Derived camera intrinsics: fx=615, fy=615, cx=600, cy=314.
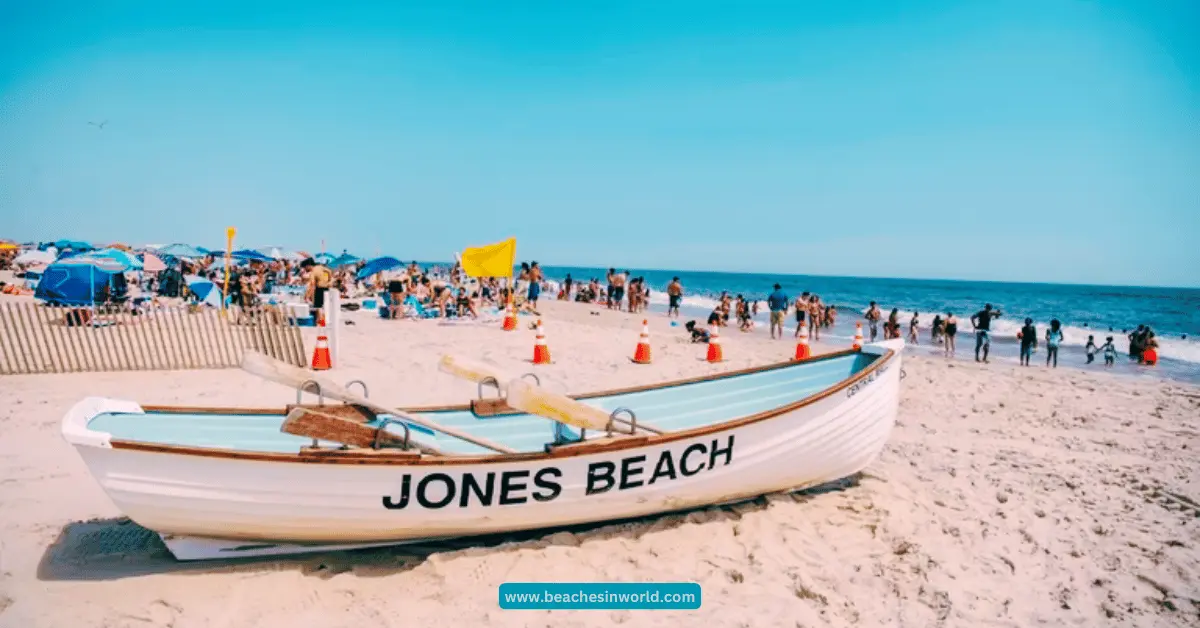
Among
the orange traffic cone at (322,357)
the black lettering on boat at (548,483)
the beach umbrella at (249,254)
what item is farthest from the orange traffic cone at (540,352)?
the beach umbrella at (249,254)

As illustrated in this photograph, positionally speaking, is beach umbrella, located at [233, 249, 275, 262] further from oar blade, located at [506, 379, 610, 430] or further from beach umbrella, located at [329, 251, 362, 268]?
oar blade, located at [506, 379, 610, 430]

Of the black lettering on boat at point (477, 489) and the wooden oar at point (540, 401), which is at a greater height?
the wooden oar at point (540, 401)

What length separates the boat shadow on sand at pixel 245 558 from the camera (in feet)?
13.2

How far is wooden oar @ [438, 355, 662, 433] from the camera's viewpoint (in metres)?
4.11

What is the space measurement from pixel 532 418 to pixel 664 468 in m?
1.46

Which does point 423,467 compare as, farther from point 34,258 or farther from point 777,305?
point 34,258

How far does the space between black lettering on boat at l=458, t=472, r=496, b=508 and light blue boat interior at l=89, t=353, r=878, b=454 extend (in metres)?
0.59

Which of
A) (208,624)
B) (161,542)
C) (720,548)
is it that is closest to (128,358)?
(161,542)

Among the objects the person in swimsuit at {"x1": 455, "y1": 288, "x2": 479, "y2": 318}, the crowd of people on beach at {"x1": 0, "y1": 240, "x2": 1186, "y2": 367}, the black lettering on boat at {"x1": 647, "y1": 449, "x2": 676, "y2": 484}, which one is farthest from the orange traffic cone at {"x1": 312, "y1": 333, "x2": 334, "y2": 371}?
the person in swimsuit at {"x1": 455, "y1": 288, "x2": 479, "y2": 318}

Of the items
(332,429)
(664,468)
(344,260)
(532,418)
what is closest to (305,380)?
(332,429)

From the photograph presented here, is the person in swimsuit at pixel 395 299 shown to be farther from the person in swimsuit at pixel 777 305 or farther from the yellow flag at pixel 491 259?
the person in swimsuit at pixel 777 305

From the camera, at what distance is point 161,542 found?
4.42 m

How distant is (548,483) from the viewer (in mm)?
4227

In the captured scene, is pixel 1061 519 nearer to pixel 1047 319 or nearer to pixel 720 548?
pixel 720 548
